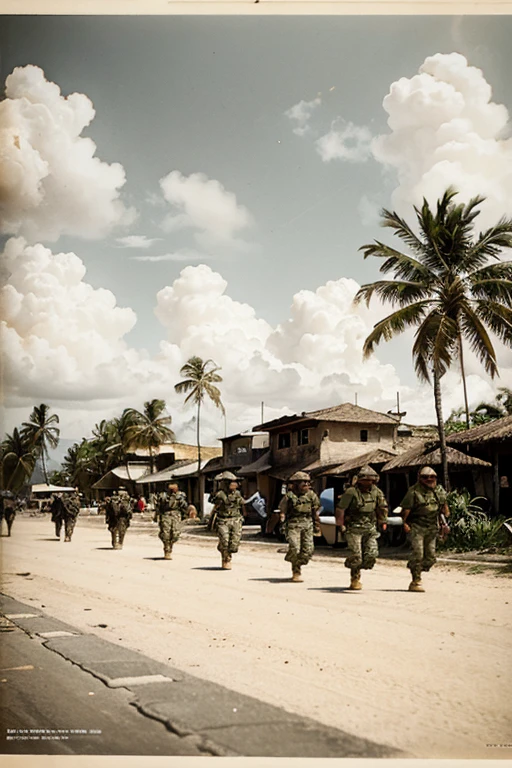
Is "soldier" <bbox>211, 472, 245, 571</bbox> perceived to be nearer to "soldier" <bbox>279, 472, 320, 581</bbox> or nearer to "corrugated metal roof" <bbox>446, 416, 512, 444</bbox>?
"soldier" <bbox>279, 472, 320, 581</bbox>

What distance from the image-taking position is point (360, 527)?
490 inches

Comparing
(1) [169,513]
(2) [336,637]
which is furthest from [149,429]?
(2) [336,637]

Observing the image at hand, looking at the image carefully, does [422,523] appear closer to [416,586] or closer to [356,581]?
[416,586]

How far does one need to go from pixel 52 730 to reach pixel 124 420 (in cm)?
6187

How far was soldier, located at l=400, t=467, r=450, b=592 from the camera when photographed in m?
12.1

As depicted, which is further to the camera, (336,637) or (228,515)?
(228,515)

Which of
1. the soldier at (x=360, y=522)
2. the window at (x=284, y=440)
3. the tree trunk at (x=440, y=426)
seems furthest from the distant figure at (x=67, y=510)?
the soldier at (x=360, y=522)

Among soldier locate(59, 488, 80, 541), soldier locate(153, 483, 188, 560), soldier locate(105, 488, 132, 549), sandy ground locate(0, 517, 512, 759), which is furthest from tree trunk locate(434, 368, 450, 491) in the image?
soldier locate(59, 488, 80, 541)

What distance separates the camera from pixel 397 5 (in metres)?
7.65

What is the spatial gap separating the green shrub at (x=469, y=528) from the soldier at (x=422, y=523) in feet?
23.4

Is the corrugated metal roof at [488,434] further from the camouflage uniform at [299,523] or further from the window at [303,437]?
the window at [303,437]

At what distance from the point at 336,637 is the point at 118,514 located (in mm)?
17139

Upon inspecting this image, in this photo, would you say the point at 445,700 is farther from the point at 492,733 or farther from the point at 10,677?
the point at 10,677

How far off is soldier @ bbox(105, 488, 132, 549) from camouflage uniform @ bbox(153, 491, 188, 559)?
146 inches
